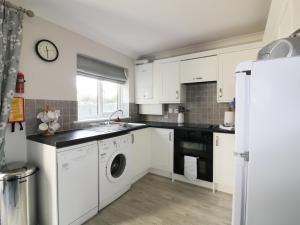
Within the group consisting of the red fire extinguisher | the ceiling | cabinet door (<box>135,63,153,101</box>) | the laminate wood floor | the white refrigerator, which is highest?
the ceiling

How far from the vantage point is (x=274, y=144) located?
A: 67 centimetres

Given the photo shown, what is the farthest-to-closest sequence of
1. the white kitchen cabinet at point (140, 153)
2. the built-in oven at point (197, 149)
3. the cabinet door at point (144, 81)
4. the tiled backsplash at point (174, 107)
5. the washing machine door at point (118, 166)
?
the cabinet door at point (144, 81), the white kitchen cabinet at point (140, 153), the built-in oven at point (197, 149), the washing machine door at point (118, 166), the tiled backsplash at point (174, 107)

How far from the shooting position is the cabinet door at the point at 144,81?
317 centimetres

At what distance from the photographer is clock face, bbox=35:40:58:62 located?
6.02 feet

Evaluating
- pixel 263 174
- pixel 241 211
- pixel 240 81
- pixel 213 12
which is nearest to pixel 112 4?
pixel 213 12

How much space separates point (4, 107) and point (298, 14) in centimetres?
234

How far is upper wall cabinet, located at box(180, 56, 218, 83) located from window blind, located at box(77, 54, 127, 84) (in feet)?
3.88

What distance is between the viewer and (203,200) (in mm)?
2139

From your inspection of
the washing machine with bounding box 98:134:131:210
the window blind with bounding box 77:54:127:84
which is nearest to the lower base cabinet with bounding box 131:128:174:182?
the washing machine with bounding box 98:134:131:210

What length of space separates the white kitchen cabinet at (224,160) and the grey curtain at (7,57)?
95.3 inches

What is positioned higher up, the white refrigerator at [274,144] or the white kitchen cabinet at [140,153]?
the white refrigerator at [274,144]

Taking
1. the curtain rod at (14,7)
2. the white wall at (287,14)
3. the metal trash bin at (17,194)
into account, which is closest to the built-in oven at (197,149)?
the white wall at (287,14)

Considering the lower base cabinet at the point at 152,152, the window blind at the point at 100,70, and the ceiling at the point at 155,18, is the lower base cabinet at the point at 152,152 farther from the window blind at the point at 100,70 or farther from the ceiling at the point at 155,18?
the ceiling at the point at 155,18

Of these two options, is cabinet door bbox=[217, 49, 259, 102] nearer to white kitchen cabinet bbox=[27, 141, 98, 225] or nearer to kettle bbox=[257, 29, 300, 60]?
kettle bbox=[257, 29, 300, 60]
